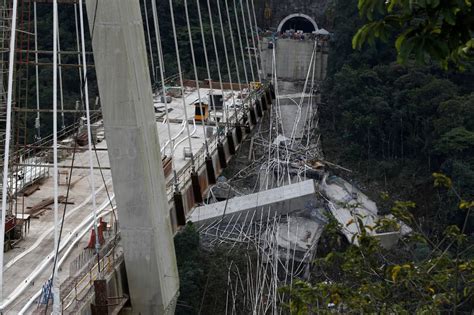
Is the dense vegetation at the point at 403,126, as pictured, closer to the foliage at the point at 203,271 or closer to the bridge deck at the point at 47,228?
the foliage at the point at 203,271

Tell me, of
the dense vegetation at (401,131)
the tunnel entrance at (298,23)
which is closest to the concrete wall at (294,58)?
the dense vegetation at (401,131)

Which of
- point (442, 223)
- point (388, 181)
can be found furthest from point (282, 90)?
point (442, 223)

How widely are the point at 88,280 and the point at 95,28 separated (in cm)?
297

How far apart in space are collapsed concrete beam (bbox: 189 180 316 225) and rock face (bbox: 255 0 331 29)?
22.1 meters

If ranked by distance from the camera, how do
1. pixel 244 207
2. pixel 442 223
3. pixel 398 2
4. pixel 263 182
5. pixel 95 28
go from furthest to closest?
pixel 263 182 < pixel 442 223 < pixel 244 207 < pixel 95 28 < pixel 398 2

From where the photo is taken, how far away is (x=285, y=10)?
48.7 metres

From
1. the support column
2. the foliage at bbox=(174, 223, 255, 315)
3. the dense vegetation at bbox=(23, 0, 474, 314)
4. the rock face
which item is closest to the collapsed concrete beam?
the dense vegetation at bbox=(23, 0, 474, 314)

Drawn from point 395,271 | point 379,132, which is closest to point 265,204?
point 379,132

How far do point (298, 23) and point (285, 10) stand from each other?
147cm

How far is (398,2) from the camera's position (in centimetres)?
404

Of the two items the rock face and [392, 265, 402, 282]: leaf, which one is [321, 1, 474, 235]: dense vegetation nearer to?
the rock face

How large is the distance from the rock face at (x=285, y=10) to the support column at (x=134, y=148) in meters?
39.4

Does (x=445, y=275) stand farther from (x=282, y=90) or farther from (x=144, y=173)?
(x=282, y=90)

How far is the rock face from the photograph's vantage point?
48.4 meters
